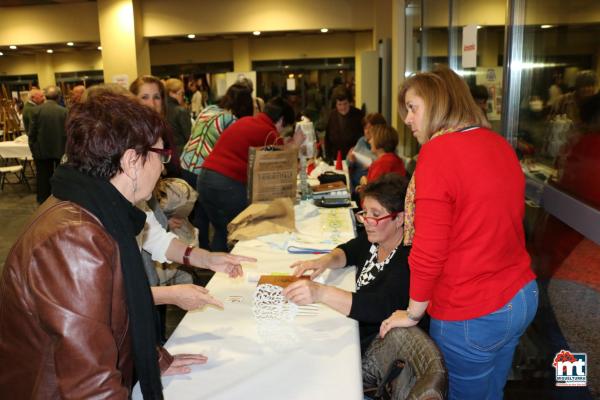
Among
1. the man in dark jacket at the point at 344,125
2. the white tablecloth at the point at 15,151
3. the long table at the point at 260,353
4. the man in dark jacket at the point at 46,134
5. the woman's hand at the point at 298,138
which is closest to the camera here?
the long table at the point at 260,353

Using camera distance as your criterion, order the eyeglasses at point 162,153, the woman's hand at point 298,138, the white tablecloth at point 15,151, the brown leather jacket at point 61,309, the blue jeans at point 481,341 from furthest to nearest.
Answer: the white tablecloth at point 15,151 → the woman's hand at point 298,138 → the blue jeans at point 481,341 → the eyeglasses at point 162,153 → the brown leather jacket at point 61,309

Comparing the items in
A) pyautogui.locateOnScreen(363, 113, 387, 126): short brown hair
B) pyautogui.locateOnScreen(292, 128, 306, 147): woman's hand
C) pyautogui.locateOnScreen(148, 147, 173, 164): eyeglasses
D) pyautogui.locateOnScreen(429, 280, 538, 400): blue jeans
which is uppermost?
pyautogui.locateOnScreen(148, 147, 173, 164): eyeglasses

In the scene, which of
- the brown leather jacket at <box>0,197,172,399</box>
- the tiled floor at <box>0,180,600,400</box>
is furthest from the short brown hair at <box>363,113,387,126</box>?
the brown leather jacket at <box>0,197,172,399</box>

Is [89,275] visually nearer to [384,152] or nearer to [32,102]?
[384,152]

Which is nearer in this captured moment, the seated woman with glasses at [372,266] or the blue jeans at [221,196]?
the seated woman with glasses at [372,266]

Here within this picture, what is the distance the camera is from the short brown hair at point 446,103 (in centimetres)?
145

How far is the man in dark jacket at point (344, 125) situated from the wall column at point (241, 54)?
24.7 feet

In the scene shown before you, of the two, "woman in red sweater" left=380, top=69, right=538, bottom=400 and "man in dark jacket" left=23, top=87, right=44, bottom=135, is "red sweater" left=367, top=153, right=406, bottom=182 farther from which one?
"man in dark jacket" left=23, top=87, right=44, bottom=135

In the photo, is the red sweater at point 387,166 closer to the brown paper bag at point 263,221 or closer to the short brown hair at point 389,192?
the brown paper bag at point 263,221

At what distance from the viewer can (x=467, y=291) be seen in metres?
1.42

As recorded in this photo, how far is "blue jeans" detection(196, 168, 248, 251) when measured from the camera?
10.6ft

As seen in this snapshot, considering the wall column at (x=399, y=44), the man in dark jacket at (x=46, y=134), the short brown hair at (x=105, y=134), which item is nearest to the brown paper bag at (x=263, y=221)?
the short brown hair at (x=105, y=134)

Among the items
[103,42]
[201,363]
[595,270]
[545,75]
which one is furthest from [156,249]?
[103,42]

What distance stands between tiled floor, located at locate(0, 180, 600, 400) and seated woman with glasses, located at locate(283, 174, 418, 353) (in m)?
0.91
